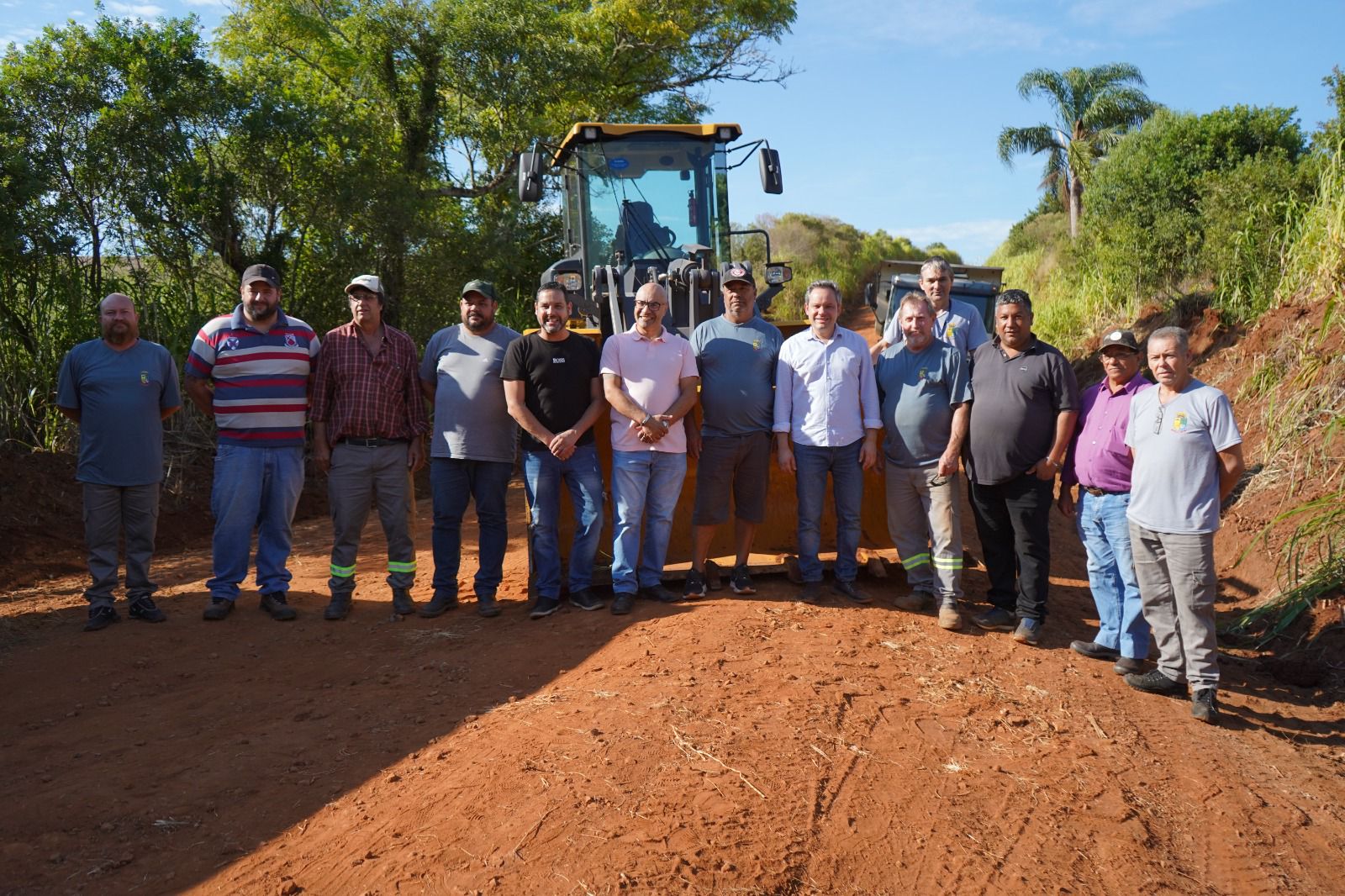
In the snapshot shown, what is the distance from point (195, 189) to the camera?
35.2ft

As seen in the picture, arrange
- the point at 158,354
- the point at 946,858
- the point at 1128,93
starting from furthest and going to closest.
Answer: the point at 1128,93 < the point at 158,354 < the point at 946,858

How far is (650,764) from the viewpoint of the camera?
3871 millimetres

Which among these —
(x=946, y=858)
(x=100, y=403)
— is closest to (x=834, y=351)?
(x=946, y=858)

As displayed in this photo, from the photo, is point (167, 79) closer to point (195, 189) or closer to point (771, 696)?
point (195, 189)

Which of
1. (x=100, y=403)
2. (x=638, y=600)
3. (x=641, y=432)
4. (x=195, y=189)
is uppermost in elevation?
(x=195, y=189)

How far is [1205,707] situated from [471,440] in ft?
13.6

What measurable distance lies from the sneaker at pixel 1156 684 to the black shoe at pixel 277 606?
188 inches

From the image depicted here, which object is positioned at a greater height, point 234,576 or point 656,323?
point 656,323

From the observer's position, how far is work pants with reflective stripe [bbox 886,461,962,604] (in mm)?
5738

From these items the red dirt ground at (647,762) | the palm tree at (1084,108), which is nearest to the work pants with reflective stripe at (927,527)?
the red dirt ground at (647,762)

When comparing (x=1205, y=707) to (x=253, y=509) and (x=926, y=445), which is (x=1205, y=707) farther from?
(x=253, y=509)

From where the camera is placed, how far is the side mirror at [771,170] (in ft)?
27.3

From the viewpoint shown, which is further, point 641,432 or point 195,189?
point 195,189

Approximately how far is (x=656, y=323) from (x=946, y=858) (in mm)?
3457
